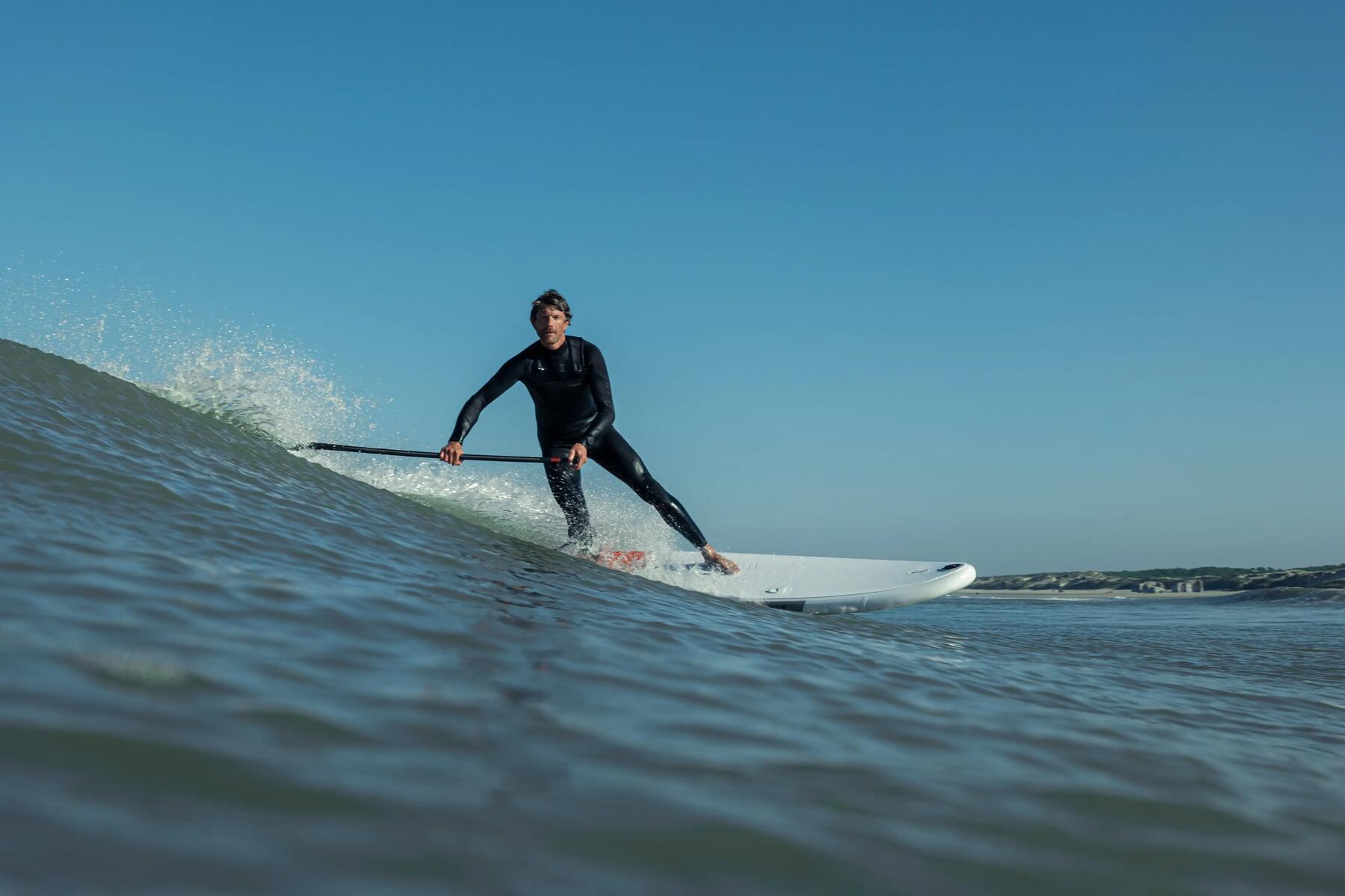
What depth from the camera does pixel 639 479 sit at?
7527mm

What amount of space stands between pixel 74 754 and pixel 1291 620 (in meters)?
13.5

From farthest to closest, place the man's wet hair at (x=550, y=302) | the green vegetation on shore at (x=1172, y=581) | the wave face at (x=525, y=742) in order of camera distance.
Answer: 1. the green vegetation on shore at (x=1172, y=581)
2. the man's wet hair at (x=550, y=302)
3. the wave face at (x=525, y=742)

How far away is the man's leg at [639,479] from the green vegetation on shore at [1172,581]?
460 inches

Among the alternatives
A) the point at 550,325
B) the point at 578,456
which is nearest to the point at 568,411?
the point at 578,456

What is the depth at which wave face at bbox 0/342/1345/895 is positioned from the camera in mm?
1270

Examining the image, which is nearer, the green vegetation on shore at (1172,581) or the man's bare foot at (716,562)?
the man's bare foot at (716,562)

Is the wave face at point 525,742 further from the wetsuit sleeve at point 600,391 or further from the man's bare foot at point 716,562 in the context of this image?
the man's bare foot at point 716,562

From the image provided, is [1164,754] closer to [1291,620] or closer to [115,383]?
[115,383]

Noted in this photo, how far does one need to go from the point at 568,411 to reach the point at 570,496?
0.74 m

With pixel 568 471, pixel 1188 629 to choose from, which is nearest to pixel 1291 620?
pixel 1188 629

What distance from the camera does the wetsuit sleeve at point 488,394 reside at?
6.84 m

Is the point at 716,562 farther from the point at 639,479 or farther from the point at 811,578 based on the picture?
the point at 639,479

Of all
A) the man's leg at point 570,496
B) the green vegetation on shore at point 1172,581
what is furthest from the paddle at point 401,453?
the green vegetation on shore at point 1172,581

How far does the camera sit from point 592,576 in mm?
5176
